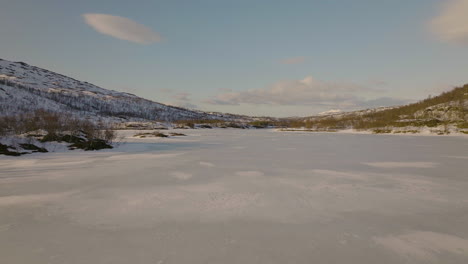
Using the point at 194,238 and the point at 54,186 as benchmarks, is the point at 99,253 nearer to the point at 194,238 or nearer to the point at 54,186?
the point at 194,238

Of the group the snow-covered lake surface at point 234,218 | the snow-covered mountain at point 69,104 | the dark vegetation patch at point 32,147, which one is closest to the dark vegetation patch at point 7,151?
the dark vegetation patch at point 32,147

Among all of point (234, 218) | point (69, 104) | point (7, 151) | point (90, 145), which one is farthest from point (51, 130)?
point (69, 104)

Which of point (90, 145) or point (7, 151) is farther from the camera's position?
point (90, 145)

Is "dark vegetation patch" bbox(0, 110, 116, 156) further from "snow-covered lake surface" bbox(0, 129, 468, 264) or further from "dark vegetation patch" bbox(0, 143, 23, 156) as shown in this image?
"snow-covered lake surface" bbox(0, 129, 468, 264)

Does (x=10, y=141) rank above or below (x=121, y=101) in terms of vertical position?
below

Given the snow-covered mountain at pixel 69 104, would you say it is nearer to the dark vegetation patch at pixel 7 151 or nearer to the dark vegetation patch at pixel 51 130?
the dark vegetation patch at pixel 51 130

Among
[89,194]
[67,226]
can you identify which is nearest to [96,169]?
[89,194]

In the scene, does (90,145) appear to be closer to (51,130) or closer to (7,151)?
(51,130)

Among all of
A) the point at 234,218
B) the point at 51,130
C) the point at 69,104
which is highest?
the point at 69,104

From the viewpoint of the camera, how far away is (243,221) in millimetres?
4555

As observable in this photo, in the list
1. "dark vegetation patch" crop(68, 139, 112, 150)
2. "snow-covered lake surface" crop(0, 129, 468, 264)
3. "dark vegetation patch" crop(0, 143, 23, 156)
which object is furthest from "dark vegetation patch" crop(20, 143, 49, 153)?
"snow-covered lake surface" crop(0, 129, 468, 264)

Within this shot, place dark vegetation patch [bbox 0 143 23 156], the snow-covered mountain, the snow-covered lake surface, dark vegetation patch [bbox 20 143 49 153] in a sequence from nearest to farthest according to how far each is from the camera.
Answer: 1. the snow-covered lake surface
2. dark vegetation patch [bbox 0 143 23 156]
3. dark vegetation patch [bbox 20 143 49 153]
4. the snow-covered mountain

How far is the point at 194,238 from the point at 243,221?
3.55ft

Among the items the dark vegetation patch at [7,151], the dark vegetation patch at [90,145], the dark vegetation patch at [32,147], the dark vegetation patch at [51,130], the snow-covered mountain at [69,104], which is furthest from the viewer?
the snow-covered mountain at [69,104]
